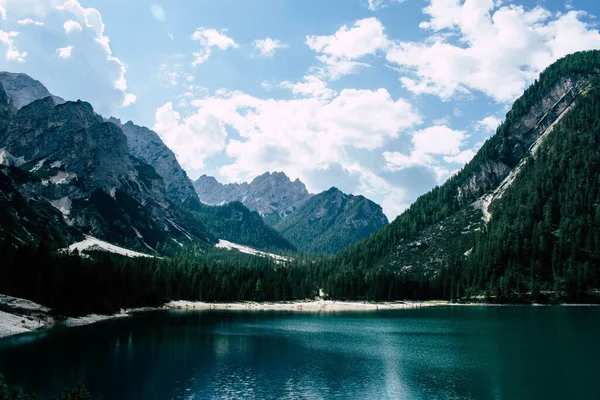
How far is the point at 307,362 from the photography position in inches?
3014

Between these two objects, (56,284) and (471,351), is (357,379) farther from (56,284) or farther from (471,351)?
(56,284)

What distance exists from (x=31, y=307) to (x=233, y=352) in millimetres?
56881

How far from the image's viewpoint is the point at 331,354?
8512cm

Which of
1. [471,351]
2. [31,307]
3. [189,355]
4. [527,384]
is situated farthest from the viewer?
[31,307]

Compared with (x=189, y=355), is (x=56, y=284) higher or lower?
higher

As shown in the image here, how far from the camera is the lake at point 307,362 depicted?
187 ft

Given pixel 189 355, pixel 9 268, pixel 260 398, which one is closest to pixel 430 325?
pixel 189 355

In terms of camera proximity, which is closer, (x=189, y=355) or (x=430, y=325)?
(x=189, y=355)

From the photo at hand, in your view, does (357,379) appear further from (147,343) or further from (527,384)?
(147,343)

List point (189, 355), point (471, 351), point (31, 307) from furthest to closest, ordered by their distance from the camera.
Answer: point (31, 307)
point (471, 351)
point (189, 355)

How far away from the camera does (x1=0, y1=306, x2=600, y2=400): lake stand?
187 ft

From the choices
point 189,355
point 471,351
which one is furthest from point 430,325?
point 189,355

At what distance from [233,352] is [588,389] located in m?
55.8

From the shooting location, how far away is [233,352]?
85062mm
